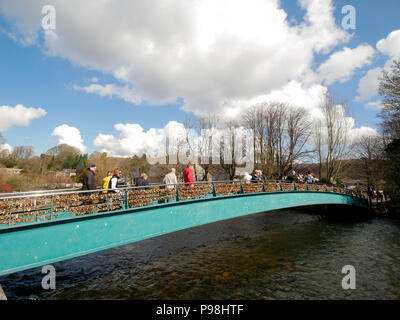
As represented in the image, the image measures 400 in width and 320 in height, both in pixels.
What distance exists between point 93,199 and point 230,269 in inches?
250

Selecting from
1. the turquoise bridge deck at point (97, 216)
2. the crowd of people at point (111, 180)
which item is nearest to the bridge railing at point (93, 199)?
the turquoise bridge deck at point (97, 216)

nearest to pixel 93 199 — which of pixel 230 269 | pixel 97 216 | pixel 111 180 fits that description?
pixel 97 216

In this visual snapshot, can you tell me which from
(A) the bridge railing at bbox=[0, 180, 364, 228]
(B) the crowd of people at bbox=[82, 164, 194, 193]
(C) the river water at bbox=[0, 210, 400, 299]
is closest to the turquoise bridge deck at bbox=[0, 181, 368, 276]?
(A) the bridge railing at bbox=[0, 180, 364, 228]

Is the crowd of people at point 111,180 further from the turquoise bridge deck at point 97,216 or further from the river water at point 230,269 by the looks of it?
the river water at point 230,269

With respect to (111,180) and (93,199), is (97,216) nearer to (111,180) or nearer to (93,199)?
(93,199)

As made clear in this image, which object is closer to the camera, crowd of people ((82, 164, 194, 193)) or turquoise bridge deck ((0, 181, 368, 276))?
turquoise bridge deck ((0, 181, 368, 276))

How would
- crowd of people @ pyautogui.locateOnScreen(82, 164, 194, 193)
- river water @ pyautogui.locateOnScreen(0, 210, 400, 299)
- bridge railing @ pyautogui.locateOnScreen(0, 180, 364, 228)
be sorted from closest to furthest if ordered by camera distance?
bridge railing @ pyautogui.locateOnScreen(0, 180, 364, 228) < crowd of people @ pyautogui.locateOnScreen(82, 164, 194, 193) < river water @ pyautogui.locateOnScreen(0, 210, 400, 299)

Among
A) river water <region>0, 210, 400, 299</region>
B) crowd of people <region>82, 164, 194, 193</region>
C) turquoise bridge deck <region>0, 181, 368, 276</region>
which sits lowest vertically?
river water <region>0, 210, 400, 299</region>

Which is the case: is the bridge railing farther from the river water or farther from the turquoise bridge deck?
the river water

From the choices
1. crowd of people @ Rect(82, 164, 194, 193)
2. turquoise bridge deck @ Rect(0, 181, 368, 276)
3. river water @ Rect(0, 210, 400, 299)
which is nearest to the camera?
turquoise bridge deck @ Rect(0, 181, 368, 276)

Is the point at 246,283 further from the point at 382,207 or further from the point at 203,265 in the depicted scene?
the point at 382,207

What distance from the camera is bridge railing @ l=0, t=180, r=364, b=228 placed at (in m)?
6.19

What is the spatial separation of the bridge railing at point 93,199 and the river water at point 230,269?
272 cm

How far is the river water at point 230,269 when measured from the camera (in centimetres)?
801
